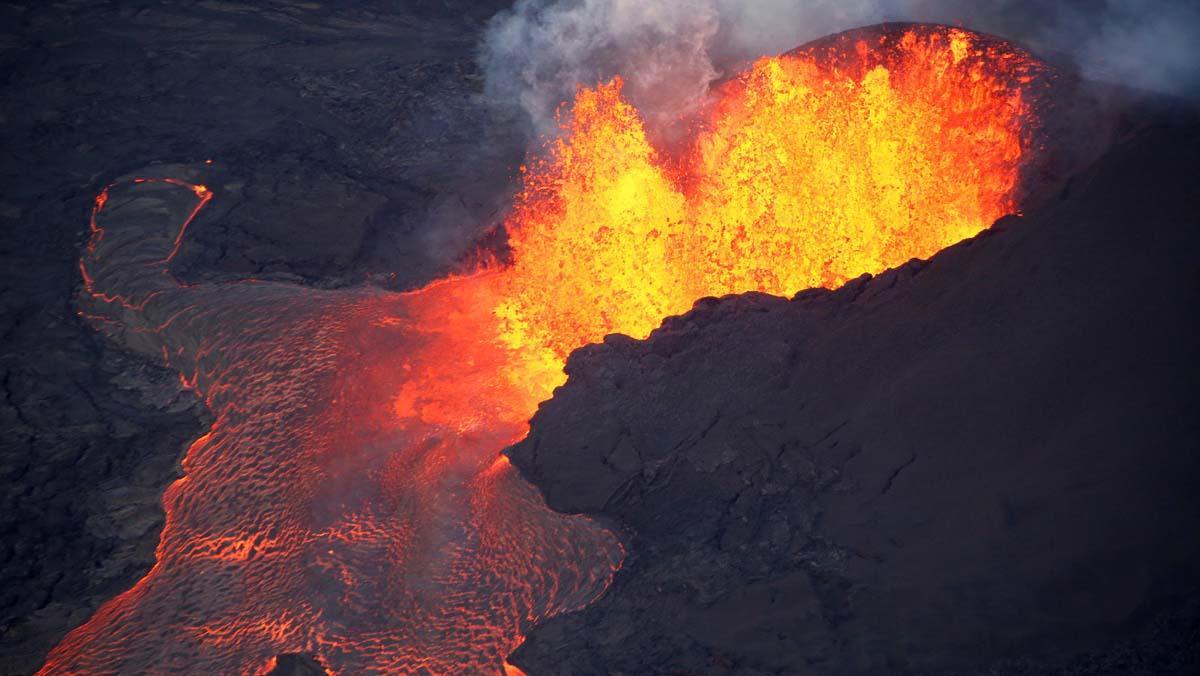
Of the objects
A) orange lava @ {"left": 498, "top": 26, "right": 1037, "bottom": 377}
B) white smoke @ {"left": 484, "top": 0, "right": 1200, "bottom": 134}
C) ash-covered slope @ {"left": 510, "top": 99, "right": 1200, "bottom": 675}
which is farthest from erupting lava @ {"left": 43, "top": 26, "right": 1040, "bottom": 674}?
white smoke @ {"left": 484, "top": 0, "right": 1200, "bottom": 134}

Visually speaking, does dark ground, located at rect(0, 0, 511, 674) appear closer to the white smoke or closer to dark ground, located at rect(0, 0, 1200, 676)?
dark ground, located at rect(0, 0, 1200, 676)

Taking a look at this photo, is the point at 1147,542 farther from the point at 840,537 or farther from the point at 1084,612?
the point at 840,537

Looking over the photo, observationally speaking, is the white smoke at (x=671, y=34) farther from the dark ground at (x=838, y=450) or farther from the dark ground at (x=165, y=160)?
the dark ground at (x=838, y=450)

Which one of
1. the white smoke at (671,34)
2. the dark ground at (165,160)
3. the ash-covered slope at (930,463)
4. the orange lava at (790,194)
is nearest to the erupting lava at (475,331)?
the orange lava at (790,194)

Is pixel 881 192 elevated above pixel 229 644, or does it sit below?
above

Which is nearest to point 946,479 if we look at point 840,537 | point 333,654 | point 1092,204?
point 840,537

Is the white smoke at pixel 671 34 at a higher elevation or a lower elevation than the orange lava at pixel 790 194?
higher

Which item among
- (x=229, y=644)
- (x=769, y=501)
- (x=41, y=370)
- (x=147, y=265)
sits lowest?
(x=769, y=501)
